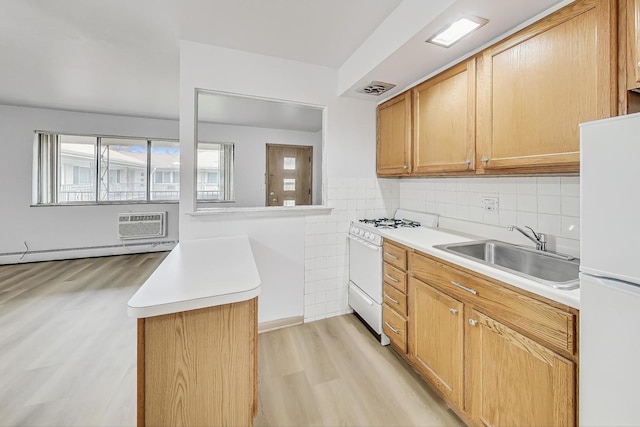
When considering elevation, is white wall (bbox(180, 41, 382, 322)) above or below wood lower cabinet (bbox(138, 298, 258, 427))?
above

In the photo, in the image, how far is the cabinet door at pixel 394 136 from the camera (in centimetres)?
228

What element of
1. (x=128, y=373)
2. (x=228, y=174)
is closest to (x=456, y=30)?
(x=128, y=373)

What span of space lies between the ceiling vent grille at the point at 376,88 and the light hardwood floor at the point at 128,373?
86.4 inches

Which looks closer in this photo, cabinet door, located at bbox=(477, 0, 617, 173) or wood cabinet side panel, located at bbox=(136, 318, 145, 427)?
wood cabinet side panel, located at bbox=(136, 318, 145, 427)

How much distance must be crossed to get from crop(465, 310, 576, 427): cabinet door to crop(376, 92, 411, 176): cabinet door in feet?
4.64

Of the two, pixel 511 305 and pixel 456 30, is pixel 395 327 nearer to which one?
pixel 511 305

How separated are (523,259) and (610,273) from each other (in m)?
0.92

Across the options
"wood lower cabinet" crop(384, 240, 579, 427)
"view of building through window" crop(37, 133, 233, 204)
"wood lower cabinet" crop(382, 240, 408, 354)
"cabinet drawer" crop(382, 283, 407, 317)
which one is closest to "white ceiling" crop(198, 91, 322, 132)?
"view of building through window" crop(37, 133, 233, 204)

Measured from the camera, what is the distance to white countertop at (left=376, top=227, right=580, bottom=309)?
0.96m

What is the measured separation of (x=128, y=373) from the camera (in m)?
1.84

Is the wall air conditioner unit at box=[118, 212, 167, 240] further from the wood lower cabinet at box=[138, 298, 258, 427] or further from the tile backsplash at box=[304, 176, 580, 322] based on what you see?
the wood lower cabinet at box=[138, 298, 258, 427]

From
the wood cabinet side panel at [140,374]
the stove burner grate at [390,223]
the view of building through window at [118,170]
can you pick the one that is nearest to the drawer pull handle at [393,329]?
the stove burner grate at [390,223]

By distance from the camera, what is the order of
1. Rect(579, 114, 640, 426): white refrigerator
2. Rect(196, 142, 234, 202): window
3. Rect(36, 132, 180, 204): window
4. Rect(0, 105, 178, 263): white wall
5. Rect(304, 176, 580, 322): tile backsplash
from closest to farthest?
Answer: 1. Rect(579, 114, 640, 426): white refrigerator
2. Rect(304, 176, 580, 322): tile backsplash
3. Rect(0, 105, 178, 263): white wall
4. Rect(36, 132, 180, 204): window
5. Rect(196, 142, 234, 202): window

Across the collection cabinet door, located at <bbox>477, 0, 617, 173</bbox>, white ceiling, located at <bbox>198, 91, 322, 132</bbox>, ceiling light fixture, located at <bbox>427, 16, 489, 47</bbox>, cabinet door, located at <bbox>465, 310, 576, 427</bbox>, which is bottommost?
cabinet door, located at <bbox>465, 310, 576, 427</bbox>
